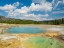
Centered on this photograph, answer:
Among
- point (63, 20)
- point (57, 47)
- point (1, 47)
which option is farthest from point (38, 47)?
point (63, 20)

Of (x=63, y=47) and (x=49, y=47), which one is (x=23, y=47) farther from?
(x=63, y=47)

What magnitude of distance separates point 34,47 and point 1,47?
4643mm

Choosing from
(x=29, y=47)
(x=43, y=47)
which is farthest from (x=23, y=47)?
(x=43, y=47)

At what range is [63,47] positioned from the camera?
15.6m

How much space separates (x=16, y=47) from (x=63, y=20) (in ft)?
341

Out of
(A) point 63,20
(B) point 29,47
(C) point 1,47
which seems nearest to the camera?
(C) point 1,47

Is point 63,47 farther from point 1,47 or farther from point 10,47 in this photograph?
point 1,47

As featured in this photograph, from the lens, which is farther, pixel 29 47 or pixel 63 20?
pixel 63 20

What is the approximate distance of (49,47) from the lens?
15695mm

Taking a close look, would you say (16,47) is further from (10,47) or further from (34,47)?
(34,47)

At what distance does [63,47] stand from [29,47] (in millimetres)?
4988

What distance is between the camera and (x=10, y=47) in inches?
582

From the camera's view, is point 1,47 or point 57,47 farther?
point 57,47

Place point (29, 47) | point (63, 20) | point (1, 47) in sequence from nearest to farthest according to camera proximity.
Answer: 1. point (1, 47)
2. point (29, 47)
3. point (63, 20)
